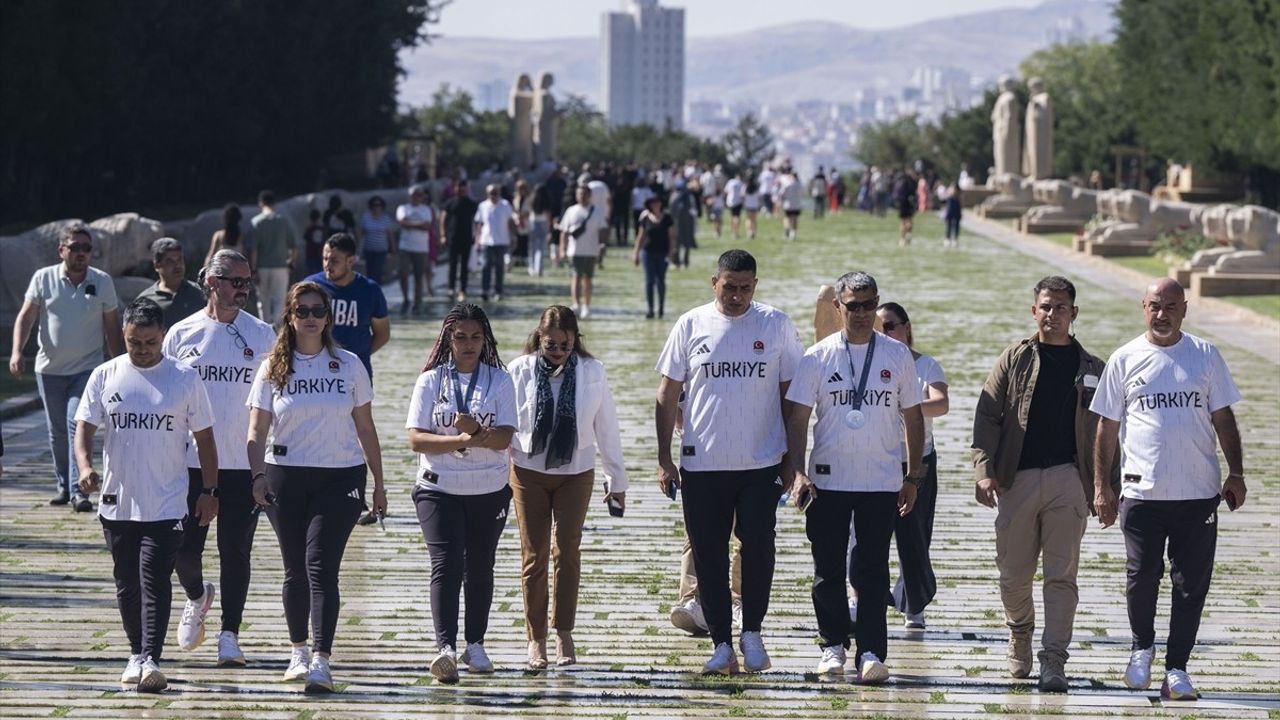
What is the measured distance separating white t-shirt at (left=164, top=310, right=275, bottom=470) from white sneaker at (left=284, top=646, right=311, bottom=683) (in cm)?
97

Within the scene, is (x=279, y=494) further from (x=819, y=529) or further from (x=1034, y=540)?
(x=1034, y=540)

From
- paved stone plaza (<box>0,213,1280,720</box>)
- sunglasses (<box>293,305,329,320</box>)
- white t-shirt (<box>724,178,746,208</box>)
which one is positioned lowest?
paved stone plaza (<box>0,213,1280,720</box>)

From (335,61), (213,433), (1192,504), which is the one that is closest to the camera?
(1192,504)

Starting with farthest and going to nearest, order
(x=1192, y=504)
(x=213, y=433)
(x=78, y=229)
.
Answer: (x=78, y=229), (x=213, y=433), (x=1192, y=504)

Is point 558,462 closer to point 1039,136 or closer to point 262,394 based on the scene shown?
point 262,394

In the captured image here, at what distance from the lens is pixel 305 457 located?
360 inches

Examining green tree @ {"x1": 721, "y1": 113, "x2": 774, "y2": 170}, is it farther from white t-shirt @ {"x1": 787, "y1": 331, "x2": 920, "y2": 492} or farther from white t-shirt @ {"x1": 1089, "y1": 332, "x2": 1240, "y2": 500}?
white t-shirt @ {"x1": 1089, "y1": 332, "x2": 1240, "y2": 500}

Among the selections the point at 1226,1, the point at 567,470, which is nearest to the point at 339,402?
the point at 567,470

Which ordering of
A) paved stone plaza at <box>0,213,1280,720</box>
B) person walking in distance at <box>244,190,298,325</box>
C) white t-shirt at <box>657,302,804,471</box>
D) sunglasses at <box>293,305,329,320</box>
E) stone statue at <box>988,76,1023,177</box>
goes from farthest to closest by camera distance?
stone statue at <box>988,76,1023,177</box>, person walking in distance at <box>244,190,298,325</box>, white t-shirt at <box>657,302,804,471</box>, sunglasses at <box>293,305,329,320</box>, paved stone plaza at <box>0,213,1280,720</box>

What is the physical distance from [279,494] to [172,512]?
17.8 inches

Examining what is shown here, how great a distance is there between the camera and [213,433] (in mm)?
9539

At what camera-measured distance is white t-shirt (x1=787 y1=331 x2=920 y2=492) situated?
909 centimetres

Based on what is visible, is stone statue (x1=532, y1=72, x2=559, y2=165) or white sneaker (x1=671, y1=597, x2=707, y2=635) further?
stone statue (x1=532, y1=72, x2=559, y2=165)

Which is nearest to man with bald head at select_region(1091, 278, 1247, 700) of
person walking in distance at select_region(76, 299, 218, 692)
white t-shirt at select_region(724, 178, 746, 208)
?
person walking in distance at select_region(76, 299, 218, 692)
